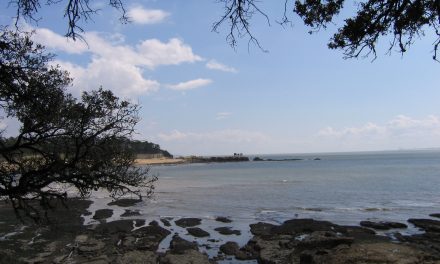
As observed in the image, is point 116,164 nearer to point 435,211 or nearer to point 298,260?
point 298,260

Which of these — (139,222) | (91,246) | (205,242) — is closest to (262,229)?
(205,242)

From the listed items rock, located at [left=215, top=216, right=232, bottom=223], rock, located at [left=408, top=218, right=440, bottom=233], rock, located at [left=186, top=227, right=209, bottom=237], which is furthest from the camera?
rock, located at [left=215, top=216, right=232, bottom=223]

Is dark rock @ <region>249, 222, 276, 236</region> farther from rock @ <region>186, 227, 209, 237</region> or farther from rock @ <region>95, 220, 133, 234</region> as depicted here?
rock @ <region>95, 220, 133, 234</region>

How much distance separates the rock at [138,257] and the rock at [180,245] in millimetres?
1216

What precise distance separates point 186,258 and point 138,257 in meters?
2.06

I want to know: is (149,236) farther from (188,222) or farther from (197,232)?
(188,222)

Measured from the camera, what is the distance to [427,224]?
26.3 m

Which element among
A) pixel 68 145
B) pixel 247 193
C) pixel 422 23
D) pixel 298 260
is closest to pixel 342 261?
pixel 298 260

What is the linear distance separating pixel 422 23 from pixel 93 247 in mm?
17189

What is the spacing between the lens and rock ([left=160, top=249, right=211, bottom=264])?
18.0 m

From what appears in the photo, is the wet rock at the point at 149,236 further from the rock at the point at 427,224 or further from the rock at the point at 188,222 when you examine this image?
the rock at the point at 427,224

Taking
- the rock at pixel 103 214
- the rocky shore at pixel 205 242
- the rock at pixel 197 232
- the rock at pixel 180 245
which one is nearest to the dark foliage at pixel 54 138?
the rocky shore at pixel 205 242

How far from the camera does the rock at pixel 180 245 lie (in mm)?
19984

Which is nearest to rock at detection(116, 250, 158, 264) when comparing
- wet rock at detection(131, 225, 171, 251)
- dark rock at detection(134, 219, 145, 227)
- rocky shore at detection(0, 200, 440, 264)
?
rocky shore at detection(0, 200, 440, 264)
